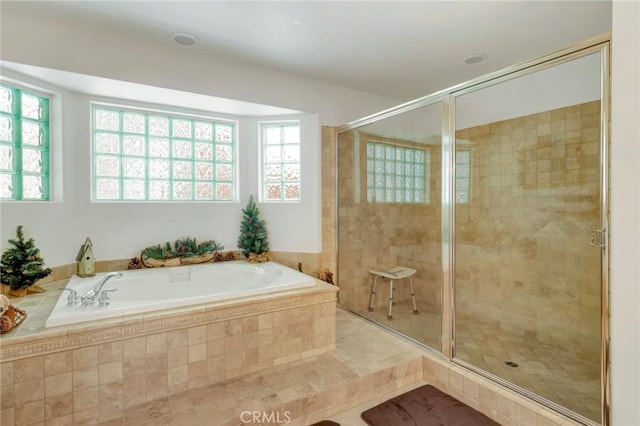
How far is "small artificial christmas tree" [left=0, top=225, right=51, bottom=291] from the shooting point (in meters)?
2.15

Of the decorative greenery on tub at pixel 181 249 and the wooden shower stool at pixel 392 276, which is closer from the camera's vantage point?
the decorative greenery on tub at pixel 181 249

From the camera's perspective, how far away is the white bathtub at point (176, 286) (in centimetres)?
175

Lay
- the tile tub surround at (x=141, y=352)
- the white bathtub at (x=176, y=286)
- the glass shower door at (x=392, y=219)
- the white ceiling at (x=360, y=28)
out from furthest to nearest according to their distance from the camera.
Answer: the glass shower door at (x=392, y=219)
the white ceiling at (x=360, y=28)
the white bathtub at (x=176, y=286)
the tile tub surround at (x=141, y=352)

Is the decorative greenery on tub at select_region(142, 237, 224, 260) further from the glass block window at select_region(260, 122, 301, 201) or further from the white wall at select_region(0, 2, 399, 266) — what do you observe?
the glass block window at select_region(260, 122, 301, 201)

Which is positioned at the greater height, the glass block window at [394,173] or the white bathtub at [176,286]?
the glass block window at [394,173]

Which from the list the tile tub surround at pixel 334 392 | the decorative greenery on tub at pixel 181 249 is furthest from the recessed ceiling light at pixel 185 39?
the tile tub surround at pixel 334 392

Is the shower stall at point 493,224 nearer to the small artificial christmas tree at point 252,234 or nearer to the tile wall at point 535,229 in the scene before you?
the tile wall at point 535,229

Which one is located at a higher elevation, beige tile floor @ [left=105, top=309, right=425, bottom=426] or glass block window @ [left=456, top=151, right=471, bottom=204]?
glass block window @ [left=456, top=151, right=471, bottom=204]

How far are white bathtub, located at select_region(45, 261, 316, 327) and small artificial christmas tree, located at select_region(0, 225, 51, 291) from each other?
0.23 m

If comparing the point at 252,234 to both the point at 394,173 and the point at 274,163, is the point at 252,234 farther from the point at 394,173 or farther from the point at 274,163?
the point at 394,173

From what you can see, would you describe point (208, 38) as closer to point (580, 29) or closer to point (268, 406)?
point (268, 406)
